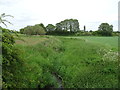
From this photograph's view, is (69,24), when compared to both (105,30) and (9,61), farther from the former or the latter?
(9,61)

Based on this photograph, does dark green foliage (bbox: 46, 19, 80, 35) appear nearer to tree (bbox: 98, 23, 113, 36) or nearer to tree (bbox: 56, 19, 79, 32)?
tree (bbox: 56, 19, 79, 32)

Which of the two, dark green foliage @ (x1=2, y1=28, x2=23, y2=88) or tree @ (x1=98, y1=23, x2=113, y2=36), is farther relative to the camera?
tree @ (x1=98, y1=23, x2=113, y2=36)

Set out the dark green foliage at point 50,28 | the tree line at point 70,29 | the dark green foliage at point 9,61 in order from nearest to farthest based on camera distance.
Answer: the dark green foliage at point 9,61 < the tree line at point 70,29 < the dark green foliage at point 50,28

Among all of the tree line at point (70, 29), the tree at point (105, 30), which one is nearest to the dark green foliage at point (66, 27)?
the tree line at point (70, 29)

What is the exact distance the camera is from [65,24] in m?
72.2

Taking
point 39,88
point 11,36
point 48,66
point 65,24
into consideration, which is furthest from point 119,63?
point 65,24

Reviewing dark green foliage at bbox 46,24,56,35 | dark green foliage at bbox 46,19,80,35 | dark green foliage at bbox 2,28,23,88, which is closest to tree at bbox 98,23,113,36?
dark green foliage at bbox 46,19,80,35

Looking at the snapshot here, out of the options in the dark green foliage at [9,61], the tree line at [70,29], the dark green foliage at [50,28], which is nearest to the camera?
the dark green foliage at [9,61]

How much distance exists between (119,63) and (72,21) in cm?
6570

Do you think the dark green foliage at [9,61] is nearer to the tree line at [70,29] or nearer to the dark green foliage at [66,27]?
the tree line at [70,29]

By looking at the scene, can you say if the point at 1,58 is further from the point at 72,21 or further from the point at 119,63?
the point at 72,21

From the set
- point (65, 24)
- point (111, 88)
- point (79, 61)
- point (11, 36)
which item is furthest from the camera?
point (65, 24)

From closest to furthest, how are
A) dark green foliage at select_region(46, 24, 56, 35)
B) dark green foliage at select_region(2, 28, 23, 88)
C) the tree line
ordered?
dark green foliage at select_region(2, 28, 23, 88), the tree line, dark green foliage at select_region(46, 24, 56, 35)

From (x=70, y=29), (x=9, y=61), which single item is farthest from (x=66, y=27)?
(x=9, y=61)
